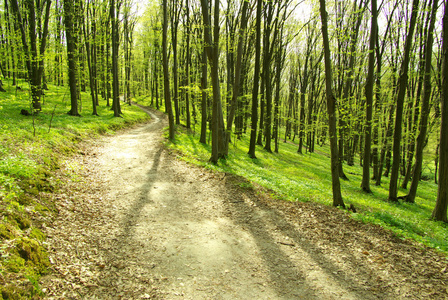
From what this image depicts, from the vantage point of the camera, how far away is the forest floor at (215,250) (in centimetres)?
382

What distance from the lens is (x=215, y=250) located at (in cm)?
489

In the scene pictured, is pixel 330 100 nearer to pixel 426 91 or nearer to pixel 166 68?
pixel 426 91

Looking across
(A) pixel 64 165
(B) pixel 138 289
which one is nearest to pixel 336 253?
(B) pixel 138 289

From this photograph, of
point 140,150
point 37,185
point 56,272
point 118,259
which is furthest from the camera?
point 140,150

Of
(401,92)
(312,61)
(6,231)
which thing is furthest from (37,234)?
(312,61)

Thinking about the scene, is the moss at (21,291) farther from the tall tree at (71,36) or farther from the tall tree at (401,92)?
the tall tree at (71,36)

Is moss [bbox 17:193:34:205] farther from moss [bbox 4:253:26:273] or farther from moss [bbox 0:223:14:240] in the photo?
moss [bbox 4:253:26:273]

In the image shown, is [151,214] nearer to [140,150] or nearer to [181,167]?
[181,167]

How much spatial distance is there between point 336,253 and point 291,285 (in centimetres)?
165

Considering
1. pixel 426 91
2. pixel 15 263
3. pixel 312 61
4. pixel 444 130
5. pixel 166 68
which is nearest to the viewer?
pixel 15 263

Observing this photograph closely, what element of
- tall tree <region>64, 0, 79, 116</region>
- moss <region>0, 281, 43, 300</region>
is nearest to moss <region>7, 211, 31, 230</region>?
moss <region>0, 281, 43, 300</region>

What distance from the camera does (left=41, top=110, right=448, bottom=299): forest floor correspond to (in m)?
3.82

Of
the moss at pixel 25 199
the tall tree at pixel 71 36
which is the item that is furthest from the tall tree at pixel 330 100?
the tall tree at pixel 71 36

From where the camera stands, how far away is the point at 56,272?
3648 millimetres
